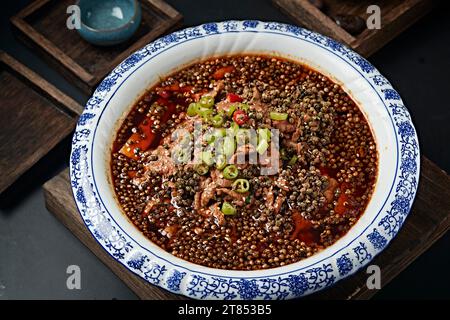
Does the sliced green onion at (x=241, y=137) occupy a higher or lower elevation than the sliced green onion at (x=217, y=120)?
higher

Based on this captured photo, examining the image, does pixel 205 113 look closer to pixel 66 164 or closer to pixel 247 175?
pixel 247 175

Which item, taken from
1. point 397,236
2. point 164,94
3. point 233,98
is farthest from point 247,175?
point 397,236

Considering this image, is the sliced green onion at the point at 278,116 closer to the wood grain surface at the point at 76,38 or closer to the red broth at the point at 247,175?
the red broth at the point at 247,175

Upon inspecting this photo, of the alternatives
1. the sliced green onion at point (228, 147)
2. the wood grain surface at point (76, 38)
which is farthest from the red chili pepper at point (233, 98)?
the wood grain surface at point (76, 38)

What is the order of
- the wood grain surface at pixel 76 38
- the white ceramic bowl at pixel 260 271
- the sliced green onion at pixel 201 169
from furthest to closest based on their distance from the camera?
the wood grain surface at pixel 76 38, the sliced green onion at pixel 201 169, the white ceramic bowl at pixel 260 271

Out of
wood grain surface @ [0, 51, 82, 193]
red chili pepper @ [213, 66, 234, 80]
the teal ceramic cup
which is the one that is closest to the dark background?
Result: wood grain surface @ [0, 51, 82, 193]
